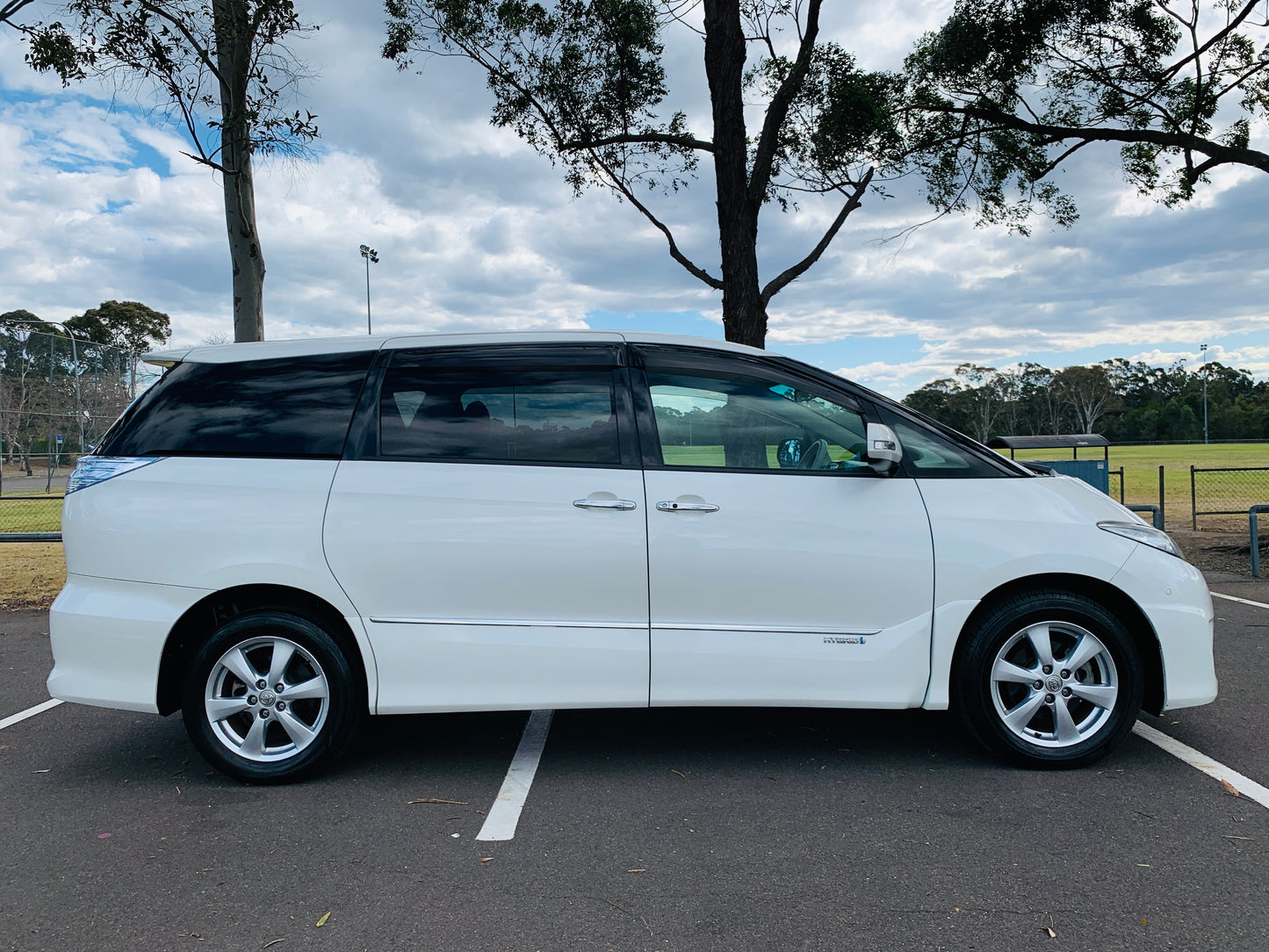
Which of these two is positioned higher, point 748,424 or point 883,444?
point 748,424

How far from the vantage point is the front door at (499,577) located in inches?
142

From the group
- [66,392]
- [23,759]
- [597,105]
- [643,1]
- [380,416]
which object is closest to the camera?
[380,416]

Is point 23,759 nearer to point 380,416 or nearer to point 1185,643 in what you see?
point 380,416

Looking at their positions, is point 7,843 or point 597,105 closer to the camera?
point 7,843

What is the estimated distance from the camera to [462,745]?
13.7 ft

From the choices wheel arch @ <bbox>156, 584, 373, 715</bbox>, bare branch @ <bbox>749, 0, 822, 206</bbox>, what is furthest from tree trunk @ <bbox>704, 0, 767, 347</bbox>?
wheel arch @ <bbox>156, 584, 373, 715</bbox>

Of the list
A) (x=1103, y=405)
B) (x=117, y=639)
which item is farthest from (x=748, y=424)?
(x=1103, y=405)

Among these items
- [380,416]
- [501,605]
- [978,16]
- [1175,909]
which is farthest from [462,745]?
[978,16]

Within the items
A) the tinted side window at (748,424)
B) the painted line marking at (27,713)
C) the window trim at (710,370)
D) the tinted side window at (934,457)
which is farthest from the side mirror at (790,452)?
the painted line marking at (27,713)

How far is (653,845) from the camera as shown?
3086 mm

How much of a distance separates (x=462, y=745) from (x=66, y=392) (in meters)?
24.2

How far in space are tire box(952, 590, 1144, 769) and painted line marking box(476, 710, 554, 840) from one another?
189 cm

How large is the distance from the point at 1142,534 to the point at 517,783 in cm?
290

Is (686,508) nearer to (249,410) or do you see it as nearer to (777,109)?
(249,410)
